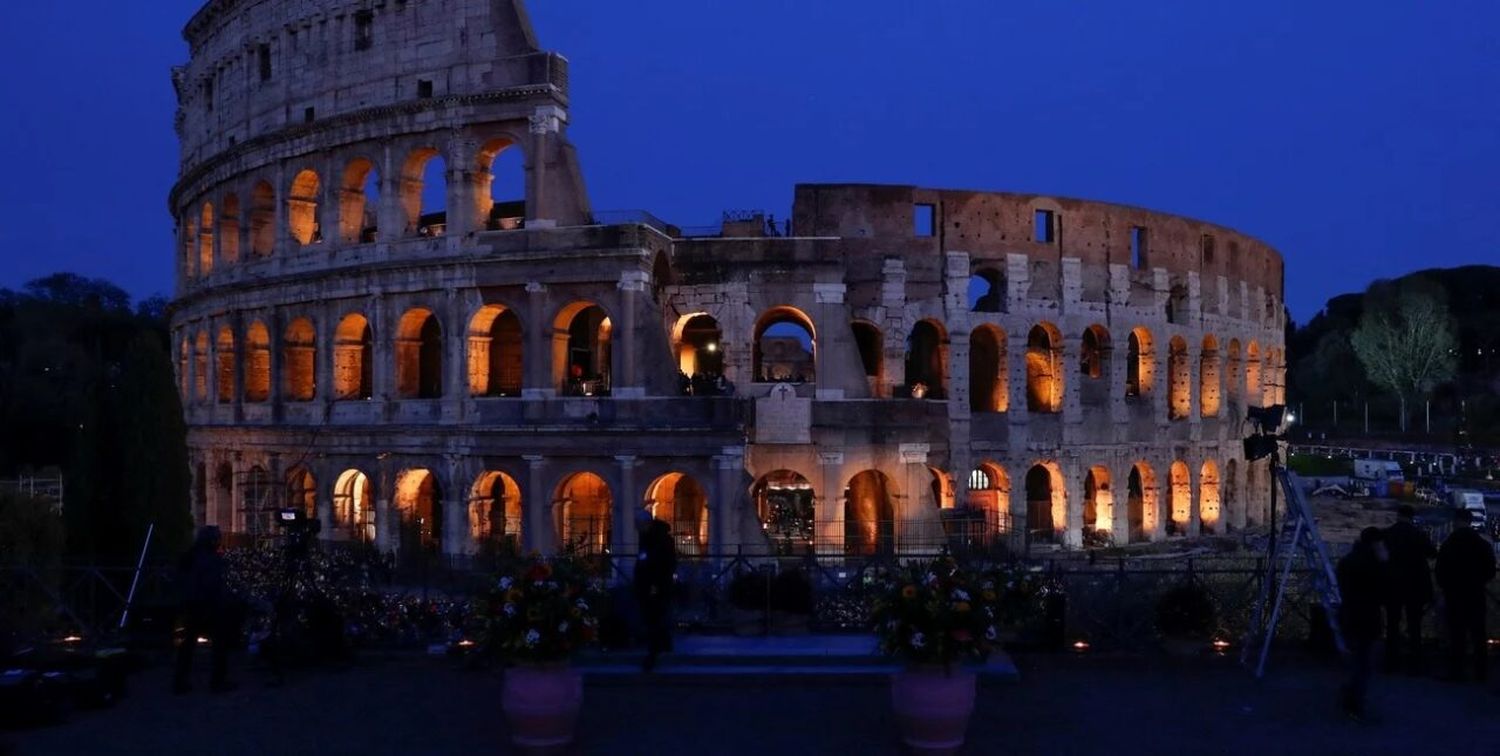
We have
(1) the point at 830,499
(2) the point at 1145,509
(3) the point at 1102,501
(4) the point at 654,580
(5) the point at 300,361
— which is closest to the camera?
(4) the point at 654,580

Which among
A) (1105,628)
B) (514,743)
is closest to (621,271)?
(1105,628)

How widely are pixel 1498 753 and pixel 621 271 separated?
19850 millimetres

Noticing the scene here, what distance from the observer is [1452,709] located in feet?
33.7

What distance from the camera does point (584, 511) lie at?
2973 cm

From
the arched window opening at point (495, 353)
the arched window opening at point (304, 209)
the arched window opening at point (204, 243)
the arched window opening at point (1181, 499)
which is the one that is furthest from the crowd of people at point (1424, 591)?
the arched window opening at point (204, 243)

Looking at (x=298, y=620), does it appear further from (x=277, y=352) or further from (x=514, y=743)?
(x=277, y=352)

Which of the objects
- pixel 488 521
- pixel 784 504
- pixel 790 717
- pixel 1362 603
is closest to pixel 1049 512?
pixel 784 504

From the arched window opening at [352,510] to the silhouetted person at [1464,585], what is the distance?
24.0 meters

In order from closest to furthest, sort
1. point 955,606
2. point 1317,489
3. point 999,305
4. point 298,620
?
1. point 955,606
2. point 298,620
3. point 999,305
4. point 1317,489

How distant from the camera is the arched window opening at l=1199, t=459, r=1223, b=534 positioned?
123ft

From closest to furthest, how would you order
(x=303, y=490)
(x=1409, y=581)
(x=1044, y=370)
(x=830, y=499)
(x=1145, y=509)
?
(x=1409, y=581), (x=830, y=499), (x=303, y=490), (x=1044, y=370), (x=1145, y=509)

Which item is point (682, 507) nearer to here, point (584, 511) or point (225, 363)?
point (584, 511)

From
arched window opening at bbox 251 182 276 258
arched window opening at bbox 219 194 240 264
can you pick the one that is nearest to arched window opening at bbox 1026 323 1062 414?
arched window opening at bbox 251 182 276 258

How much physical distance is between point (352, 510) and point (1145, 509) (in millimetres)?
24001
